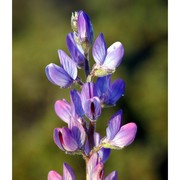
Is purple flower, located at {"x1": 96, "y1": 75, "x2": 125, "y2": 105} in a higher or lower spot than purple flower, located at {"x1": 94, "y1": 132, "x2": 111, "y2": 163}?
higher

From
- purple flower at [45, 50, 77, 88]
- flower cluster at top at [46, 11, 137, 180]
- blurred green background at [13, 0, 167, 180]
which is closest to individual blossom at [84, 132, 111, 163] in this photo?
flower cluster at top at [46, 11, 137, 180]

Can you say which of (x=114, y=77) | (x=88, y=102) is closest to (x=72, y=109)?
(x=88, y=102)

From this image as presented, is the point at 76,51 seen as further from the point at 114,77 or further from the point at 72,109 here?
the point at 114,77

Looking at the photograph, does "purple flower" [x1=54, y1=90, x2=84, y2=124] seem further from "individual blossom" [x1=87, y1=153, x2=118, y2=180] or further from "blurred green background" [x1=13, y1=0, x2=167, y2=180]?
"blurred green background" [x1=13, y1=0, x2=167, y2=180]

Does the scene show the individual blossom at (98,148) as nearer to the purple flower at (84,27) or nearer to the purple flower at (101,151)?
the purple flower at (101,151)
